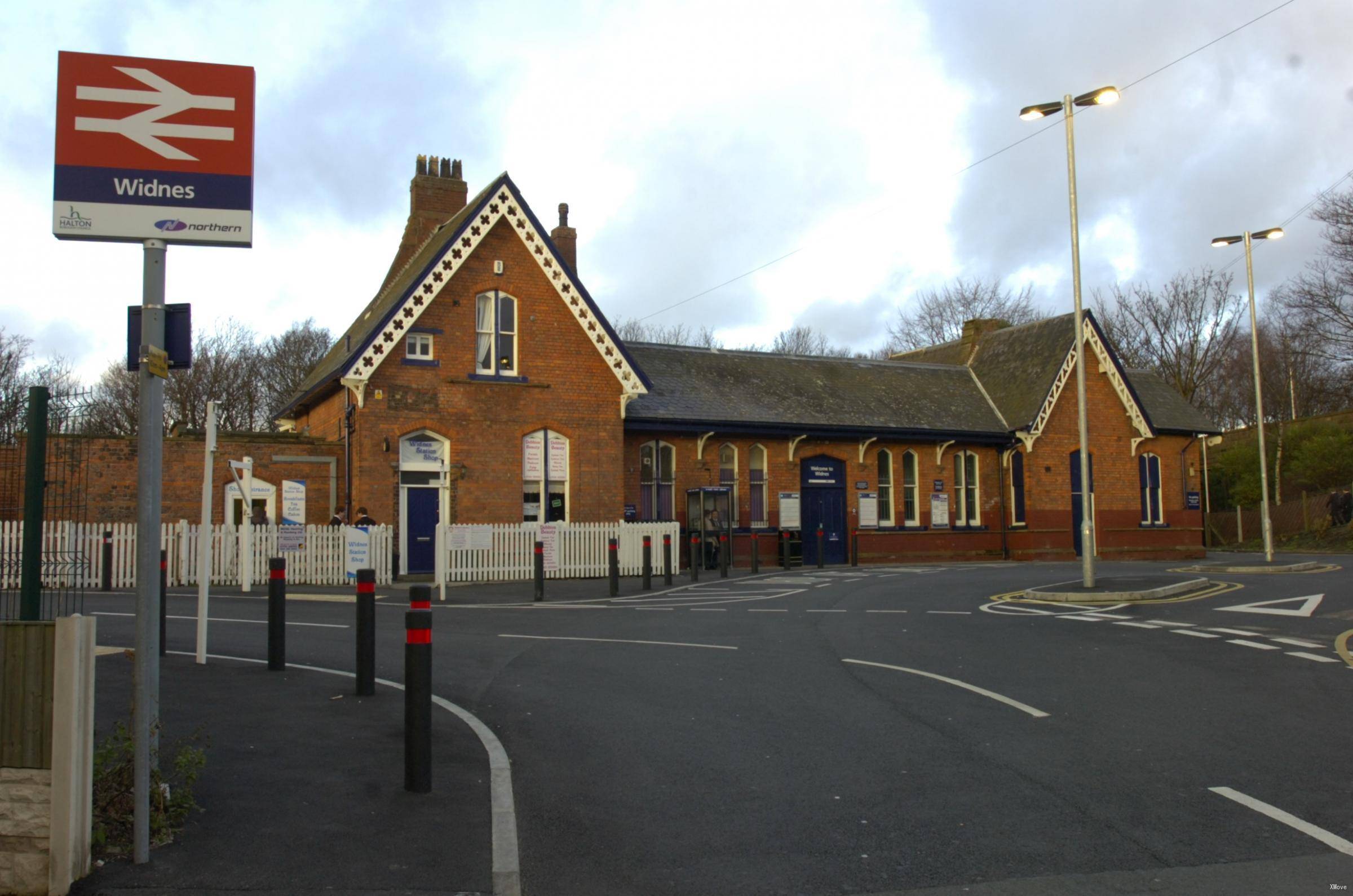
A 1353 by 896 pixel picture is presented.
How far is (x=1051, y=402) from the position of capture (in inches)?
1399

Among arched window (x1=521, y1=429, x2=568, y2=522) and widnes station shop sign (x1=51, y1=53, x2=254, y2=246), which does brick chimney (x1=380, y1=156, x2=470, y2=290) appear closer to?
arched window (x1=521, y1=429, x2=568, y2=522)

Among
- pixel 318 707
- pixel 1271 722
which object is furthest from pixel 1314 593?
pixel 318 707

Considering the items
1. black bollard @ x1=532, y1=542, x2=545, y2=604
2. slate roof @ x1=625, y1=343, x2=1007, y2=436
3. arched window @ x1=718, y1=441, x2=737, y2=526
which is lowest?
black bollard @ x1=532, y1=542, x2=545, y2=604

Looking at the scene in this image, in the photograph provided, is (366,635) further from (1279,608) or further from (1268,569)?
(1268,569)

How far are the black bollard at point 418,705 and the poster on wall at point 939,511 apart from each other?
29171 millimetres

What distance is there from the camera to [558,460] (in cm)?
2641

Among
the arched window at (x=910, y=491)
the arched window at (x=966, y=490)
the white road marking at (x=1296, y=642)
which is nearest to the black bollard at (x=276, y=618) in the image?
the white road marking at (x=1296, y=642)

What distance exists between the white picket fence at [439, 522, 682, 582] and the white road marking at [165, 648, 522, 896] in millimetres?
13219

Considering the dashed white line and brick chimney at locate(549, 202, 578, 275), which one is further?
brick chimney at locate(549, 202, 578, 275)

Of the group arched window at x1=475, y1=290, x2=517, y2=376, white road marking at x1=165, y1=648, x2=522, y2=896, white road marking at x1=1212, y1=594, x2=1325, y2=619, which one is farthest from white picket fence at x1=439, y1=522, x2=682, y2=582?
white road marking at x1=165, y1=648, x2=522, y2=896

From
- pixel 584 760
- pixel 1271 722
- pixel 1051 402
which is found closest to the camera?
pixel 584 760

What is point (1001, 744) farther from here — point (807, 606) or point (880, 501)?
point (880, 501)

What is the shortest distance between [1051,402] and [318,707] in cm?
3141

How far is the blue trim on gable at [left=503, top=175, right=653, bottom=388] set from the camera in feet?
84.3
